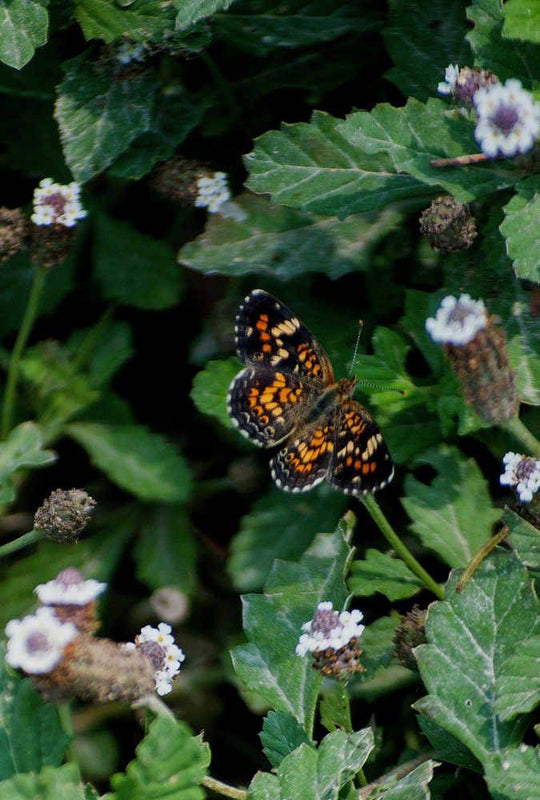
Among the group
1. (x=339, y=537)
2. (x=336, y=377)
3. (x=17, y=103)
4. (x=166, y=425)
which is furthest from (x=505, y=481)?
(x=17, y=103)

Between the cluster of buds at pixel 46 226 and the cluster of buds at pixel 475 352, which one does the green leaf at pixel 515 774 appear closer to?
the cluster of buds at pixel 475 352

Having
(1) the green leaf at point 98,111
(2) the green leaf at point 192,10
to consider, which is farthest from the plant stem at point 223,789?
(2) the green leaf at point 192,10

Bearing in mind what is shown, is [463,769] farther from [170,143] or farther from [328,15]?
[328,15]

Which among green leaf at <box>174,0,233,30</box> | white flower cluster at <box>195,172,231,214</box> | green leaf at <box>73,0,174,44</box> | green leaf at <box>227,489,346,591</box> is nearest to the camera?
green leaf at <box>174,0,233,30</box>

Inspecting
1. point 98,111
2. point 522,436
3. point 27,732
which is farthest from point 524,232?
point 27,732

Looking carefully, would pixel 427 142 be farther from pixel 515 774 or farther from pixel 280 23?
pixel 515 774

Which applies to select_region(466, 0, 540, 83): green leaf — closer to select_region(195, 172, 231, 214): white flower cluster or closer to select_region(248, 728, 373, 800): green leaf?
select_region(195, 172, 231, 214): white flower cluster

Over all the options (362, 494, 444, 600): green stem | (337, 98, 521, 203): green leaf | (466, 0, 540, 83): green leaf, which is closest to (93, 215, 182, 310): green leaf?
(337, 98, 521, 203): green leaf
